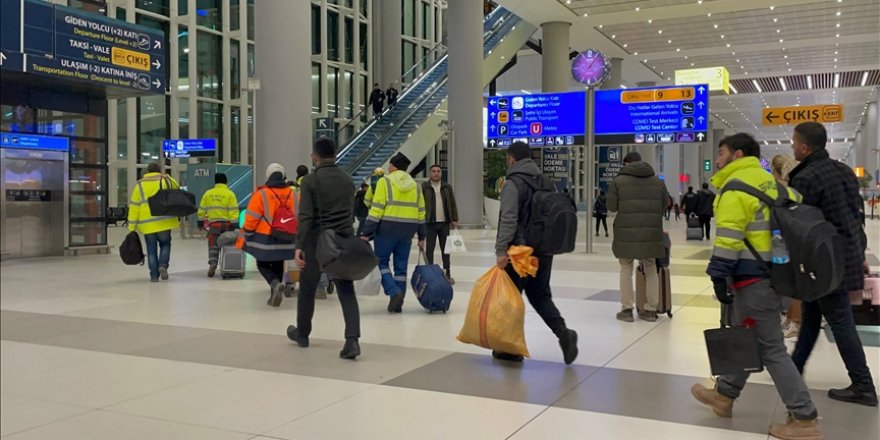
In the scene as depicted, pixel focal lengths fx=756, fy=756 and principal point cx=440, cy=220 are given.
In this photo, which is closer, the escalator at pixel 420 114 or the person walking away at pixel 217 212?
the person walking away at pixel 217 212

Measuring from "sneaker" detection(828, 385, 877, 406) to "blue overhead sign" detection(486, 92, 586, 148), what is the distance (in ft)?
44.5

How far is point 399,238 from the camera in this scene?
323 inches

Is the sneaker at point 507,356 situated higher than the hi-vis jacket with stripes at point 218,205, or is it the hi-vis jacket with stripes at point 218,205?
the hi-vis jacket with stripes at point 218,205

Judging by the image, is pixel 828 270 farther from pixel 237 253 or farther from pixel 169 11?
pixel 169 11

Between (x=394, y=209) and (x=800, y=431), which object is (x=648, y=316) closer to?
(x=394, y=209)

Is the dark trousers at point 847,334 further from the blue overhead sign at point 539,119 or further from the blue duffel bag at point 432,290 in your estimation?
the blue overhead sign at point 539,119

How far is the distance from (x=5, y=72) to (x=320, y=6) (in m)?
33.1

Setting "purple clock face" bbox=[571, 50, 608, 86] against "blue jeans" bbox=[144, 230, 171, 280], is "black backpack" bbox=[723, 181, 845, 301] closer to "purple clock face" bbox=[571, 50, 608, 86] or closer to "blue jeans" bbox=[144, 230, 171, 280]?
"blue jeans" bbox=[144, 230, 171, 280]

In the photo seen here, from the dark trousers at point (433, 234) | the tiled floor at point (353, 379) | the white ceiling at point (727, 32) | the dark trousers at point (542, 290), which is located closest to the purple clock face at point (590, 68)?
the dark trousers at point (433, 234)

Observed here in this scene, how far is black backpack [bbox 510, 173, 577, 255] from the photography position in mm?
5418

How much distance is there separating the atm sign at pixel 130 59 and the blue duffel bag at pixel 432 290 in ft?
31.9

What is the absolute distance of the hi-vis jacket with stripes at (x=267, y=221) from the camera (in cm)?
889

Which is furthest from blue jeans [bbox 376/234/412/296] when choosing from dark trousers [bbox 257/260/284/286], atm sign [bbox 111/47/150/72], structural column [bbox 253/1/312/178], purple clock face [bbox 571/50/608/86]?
purple clock face [bbox 571/50/608/86]

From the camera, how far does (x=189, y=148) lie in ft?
80.7
